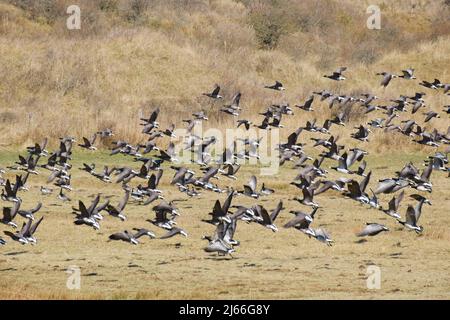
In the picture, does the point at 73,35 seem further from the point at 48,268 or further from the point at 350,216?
the point at 48,268

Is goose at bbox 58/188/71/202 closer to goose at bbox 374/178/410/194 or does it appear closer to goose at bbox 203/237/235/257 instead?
goose at bbox 203/237/235/257

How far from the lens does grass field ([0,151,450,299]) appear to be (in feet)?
56.7

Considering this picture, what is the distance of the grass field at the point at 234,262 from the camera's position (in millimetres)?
17297

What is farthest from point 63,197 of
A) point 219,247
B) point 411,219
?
point 411,219

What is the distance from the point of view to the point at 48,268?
19.0 m

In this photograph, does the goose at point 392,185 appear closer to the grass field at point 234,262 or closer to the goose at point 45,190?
the grass field at point 234,262

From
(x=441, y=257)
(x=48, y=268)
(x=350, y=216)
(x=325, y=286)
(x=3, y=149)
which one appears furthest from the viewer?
(x=3, y=149)

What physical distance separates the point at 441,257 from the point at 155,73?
27.8 metres

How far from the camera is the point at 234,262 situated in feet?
64.5

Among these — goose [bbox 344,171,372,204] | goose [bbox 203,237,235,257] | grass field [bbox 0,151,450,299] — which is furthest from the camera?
goose [bbox 344,171,372,204]

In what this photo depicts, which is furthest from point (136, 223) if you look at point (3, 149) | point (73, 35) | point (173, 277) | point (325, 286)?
point (73, 35)

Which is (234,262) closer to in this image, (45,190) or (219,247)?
(219,247)

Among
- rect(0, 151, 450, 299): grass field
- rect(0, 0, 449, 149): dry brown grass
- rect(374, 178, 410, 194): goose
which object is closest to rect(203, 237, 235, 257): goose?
rect(0, 151, 450, 299): grass field

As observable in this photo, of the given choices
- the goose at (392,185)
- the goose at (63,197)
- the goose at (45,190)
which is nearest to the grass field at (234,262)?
the goose at (63,197)
